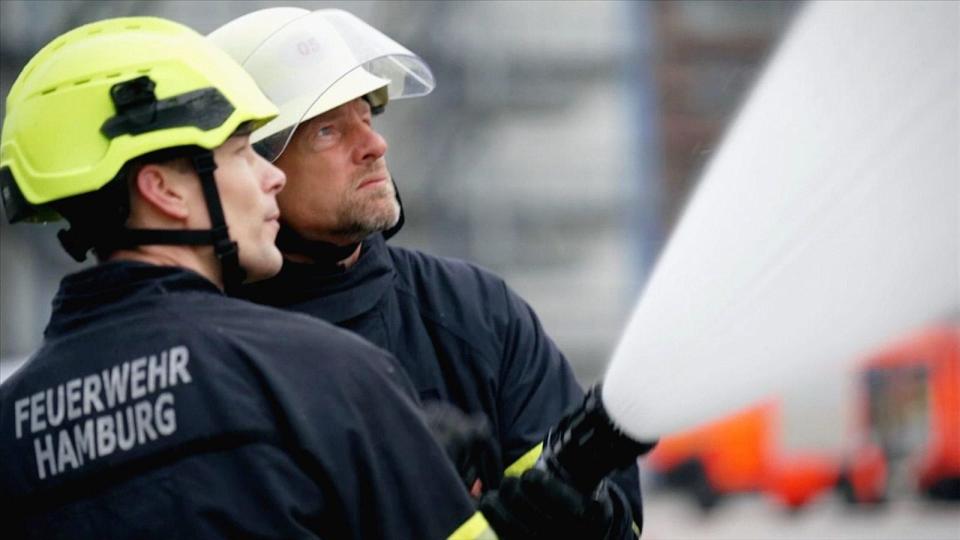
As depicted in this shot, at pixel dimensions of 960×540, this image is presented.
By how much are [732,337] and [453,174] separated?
9.16 m

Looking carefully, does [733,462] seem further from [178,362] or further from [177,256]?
[178,362]

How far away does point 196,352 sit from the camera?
2.47 m

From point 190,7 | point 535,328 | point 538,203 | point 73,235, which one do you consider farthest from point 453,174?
point 73,235

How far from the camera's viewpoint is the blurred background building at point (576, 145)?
11.3m

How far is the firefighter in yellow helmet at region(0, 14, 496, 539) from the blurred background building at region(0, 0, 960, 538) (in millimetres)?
7886

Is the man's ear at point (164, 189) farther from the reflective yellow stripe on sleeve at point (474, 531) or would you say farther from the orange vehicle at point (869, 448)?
the orange vehicle at point (869, 448)

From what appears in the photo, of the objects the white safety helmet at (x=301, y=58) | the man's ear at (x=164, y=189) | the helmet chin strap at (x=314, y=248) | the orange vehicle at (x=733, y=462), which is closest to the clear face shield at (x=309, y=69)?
the white safety helmet at (x=301, y=58)

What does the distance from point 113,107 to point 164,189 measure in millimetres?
135

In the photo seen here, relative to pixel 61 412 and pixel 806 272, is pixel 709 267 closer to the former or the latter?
pixel 806 272

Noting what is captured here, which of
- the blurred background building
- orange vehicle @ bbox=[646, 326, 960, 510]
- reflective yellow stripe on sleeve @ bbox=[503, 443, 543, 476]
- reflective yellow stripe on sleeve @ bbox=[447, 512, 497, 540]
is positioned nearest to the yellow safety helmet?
reflective yellow stripe on sleeve @ bbox=[447, 512, 497, 540]

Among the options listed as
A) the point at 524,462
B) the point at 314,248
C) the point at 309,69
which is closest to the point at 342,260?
the point at 314,248

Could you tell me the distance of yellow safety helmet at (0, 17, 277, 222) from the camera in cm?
262

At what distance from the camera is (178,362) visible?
8.12ft

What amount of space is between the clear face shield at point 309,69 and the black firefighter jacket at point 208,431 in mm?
904
